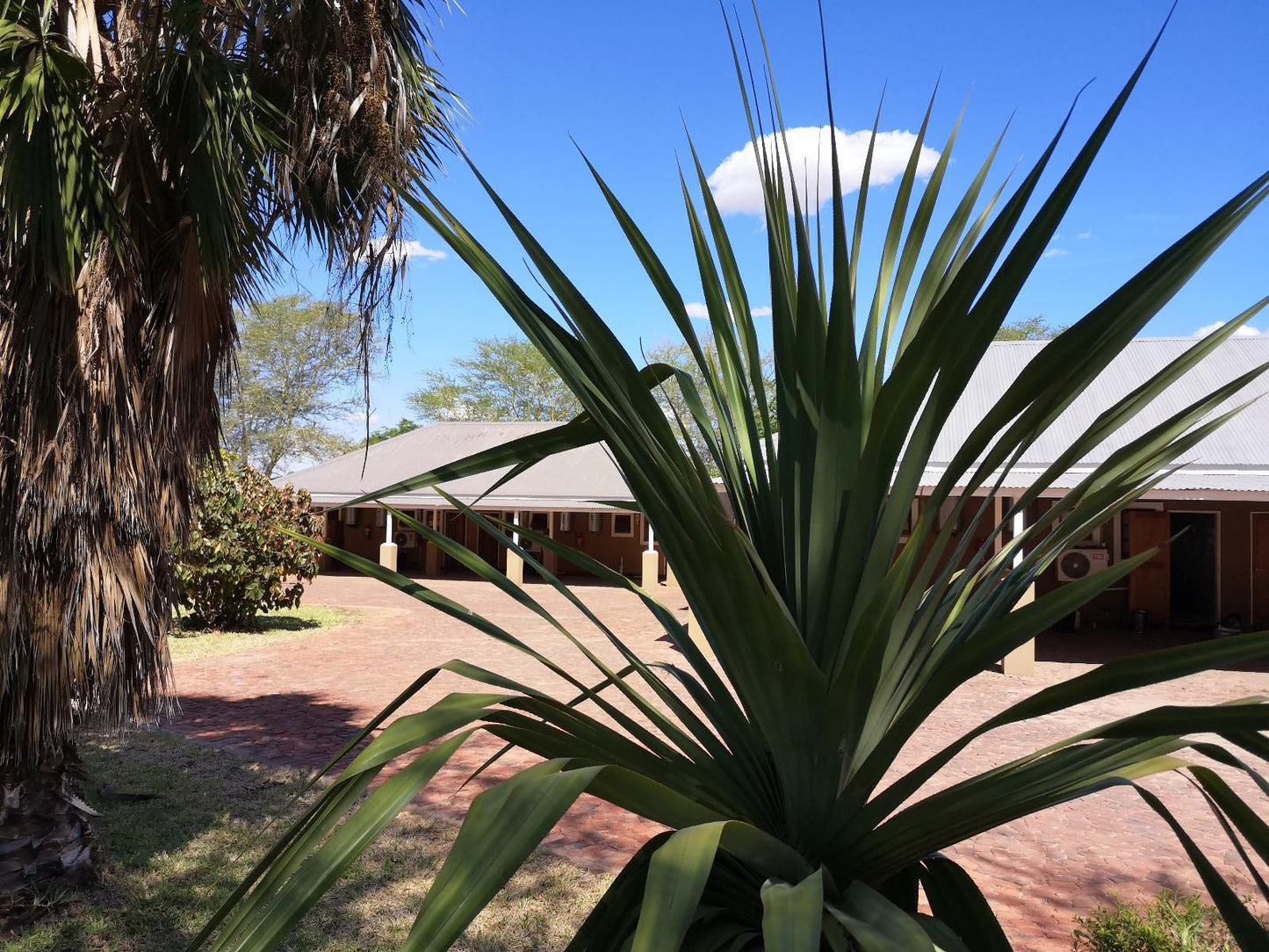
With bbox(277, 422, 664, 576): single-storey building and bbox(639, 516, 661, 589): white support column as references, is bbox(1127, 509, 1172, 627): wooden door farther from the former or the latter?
bbox(277, 422, 664, 576): single-storey building

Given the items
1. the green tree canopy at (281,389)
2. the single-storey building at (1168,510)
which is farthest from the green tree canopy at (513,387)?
the single-storey building at (1168,510)

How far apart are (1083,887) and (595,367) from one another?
566 centimetres

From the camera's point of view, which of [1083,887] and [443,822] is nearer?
[1083,887]

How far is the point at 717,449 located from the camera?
1819mm

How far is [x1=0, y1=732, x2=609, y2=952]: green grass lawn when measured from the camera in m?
4.60

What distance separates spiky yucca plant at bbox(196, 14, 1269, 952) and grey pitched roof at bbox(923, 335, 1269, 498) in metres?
11.2

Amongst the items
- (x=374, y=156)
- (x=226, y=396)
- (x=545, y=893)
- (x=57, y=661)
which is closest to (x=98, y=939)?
(x=57, y=661)

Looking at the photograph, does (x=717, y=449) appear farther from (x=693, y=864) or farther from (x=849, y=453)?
(x=693, y=864)

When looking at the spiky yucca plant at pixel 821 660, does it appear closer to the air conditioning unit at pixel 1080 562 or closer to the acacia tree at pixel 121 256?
the acacia tree at pixel 121 256

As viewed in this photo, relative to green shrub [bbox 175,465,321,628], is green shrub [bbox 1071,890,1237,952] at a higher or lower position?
lower

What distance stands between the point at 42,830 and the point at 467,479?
2175 cm

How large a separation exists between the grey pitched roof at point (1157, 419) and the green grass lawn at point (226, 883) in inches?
336

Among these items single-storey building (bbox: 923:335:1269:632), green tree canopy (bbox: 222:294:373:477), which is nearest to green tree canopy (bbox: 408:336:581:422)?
green tree canopy (bbox: 222:294:373:477)

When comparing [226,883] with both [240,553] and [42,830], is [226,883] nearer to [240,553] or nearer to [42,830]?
[42,830]
